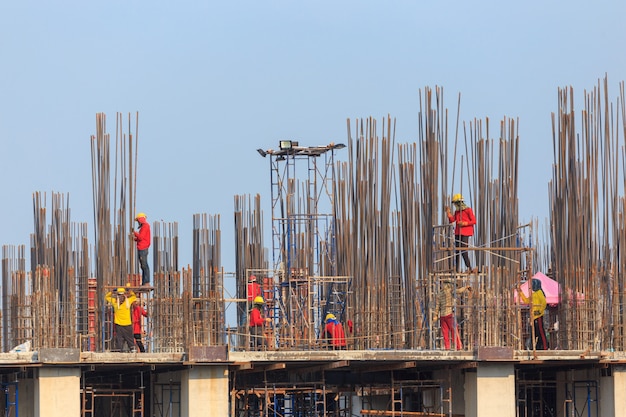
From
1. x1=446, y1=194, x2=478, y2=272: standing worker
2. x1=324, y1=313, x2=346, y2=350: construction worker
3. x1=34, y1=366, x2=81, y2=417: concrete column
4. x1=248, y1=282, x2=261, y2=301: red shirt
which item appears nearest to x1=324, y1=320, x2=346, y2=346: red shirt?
x1=324, y1=313, x2=346, y2=350: construction worker

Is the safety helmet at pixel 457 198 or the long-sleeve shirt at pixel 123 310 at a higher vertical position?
the safety helmet at pixel 457 198

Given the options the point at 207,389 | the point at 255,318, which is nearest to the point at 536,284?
the point at 255,318

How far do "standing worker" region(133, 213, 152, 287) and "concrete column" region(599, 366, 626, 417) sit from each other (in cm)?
977

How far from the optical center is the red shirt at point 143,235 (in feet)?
100

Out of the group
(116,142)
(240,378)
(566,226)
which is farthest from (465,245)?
(116,142)

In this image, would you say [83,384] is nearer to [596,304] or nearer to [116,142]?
[116,142]

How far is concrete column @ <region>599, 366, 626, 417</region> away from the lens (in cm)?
2931

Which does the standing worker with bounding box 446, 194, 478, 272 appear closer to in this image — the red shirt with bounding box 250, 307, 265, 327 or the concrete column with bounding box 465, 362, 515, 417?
the concrete column with bounding box 465, 362, 515, 417

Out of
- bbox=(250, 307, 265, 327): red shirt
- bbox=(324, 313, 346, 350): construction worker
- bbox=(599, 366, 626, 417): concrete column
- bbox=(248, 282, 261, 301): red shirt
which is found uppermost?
bbox=(248, 282, 261, 301): red shirt

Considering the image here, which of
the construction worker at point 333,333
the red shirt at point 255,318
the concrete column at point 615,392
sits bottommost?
the concrete column at point 615,392

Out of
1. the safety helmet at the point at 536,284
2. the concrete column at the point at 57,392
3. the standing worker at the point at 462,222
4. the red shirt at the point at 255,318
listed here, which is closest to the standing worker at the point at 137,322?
the red shirt at the point at 255,318

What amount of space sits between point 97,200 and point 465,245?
794cm

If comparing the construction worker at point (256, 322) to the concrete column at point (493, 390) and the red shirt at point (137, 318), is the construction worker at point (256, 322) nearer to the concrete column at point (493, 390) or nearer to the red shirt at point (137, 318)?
the red shirt at point (137, 318)

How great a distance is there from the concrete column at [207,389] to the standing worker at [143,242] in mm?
2928
